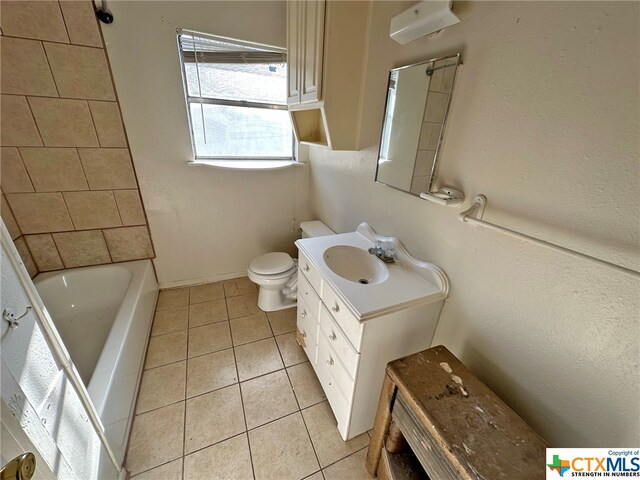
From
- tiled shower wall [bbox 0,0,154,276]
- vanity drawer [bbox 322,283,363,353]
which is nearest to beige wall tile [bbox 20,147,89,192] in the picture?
tiled shower wall [bbox 0,0,154,276]

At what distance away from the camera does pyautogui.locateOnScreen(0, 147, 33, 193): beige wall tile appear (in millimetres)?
1536

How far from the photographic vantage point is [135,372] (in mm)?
1428

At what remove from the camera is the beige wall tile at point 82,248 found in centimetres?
182

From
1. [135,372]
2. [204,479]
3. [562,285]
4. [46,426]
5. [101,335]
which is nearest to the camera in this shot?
[46,426]

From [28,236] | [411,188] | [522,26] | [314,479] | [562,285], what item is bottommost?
[314,479]

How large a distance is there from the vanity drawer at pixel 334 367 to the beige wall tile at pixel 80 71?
2003mm

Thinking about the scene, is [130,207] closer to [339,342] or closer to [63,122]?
[63,122]

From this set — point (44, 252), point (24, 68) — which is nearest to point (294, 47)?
point (24, 68)

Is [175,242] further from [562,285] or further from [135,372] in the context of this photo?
[562,285]

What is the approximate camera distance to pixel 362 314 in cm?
96

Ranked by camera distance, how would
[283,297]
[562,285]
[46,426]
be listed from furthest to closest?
[283,297] < [562,285] < [46,426]

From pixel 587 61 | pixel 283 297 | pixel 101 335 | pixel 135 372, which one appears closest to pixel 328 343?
pixel 283 297

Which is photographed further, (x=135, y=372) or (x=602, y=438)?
(x=135, y=372)

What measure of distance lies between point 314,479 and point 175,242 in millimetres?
1869
